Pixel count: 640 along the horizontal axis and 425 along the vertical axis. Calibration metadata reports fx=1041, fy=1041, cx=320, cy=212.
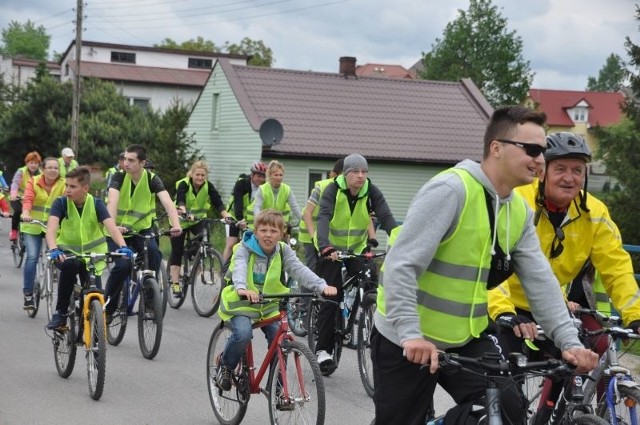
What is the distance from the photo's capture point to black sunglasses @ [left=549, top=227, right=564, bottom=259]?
5.44 m

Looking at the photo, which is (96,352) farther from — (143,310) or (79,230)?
(143,310)

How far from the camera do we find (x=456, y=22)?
83875 millimetres

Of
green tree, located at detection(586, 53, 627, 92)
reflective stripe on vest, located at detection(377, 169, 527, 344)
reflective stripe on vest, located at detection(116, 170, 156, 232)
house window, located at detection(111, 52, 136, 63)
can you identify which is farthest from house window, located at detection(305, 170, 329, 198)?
green tree, located at detection(586, 53, 627, 92)

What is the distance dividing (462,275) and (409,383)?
53 cm

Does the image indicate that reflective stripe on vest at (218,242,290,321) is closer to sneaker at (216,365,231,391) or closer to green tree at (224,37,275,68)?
sneaker at (216,365,231,391)

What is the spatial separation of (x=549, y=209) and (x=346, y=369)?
489 cm

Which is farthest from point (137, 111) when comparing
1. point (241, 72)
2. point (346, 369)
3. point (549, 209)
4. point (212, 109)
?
point (549, 209)

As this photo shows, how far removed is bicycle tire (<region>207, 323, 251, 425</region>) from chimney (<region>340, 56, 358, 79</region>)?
34.8m

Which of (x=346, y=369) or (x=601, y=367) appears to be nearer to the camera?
(x=601, y=367)

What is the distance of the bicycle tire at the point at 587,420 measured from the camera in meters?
4.44

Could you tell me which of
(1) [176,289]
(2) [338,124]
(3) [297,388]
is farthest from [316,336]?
(2) [338,124]

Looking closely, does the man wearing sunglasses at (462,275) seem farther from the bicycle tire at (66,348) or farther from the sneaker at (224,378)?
the bicycle tire at (66,348)

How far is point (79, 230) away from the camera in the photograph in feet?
31.3

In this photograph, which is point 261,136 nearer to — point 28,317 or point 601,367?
point 28,317
